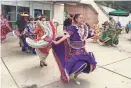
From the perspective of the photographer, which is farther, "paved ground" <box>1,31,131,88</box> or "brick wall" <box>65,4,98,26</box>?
"brick wall" <box>65,4,98,26</box>

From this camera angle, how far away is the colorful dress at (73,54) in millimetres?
3254

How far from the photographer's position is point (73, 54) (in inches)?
132

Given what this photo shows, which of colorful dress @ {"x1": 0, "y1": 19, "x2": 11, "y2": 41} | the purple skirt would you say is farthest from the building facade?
the purple skirt

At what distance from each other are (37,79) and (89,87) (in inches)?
44.2

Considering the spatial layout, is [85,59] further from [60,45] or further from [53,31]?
[53,31]

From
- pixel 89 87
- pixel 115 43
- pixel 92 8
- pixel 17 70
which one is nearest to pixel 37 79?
pixel 17 70

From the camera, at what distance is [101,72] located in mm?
4398

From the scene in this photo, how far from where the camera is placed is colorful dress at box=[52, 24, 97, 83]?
3254mm

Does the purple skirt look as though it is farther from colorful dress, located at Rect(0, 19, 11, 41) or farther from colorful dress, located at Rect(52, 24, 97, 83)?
colorful dress, located at Rect(0, 19, 11, 41)

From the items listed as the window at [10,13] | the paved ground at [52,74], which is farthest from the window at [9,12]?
the paved ground at [52,74]

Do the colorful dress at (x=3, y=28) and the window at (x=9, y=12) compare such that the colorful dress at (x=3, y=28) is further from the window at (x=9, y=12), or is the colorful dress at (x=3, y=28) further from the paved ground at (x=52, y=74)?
the paved ground at (x=52, y=74)

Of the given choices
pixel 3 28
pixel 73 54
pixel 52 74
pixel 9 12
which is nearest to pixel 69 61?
pixel 73 54

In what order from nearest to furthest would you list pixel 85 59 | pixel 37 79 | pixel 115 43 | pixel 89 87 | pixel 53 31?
1. pixel 85 59
2. pixel 89 87
3. pixel 37 79
4. pixel 53 31
5. pixel 115 43

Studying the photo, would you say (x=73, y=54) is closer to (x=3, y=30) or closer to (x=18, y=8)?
A: (x=3, y=30)
